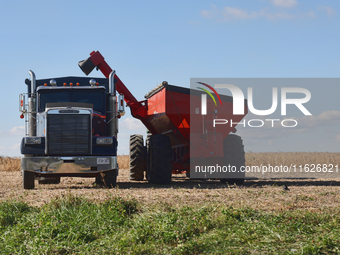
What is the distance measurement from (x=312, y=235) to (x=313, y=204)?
2673 millimetres

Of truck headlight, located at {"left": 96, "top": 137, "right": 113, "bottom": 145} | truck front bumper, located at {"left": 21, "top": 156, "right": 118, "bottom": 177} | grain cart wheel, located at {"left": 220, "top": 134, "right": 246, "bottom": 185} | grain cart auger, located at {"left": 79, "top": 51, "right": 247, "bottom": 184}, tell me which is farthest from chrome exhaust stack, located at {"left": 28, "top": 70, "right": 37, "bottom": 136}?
grain cart wheel, located at {"left": 220, "top": 134, "right": 246, "bottom": 185}

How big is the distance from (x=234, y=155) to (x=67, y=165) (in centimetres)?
537

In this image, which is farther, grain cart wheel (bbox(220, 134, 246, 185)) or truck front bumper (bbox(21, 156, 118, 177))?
grain cart wheel (bbox(220, 134, 246, 185))

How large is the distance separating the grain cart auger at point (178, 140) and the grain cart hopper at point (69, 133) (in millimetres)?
1035

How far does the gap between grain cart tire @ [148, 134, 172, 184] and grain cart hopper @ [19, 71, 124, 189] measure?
127cm

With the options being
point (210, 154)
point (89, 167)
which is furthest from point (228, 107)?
point (89, 167)

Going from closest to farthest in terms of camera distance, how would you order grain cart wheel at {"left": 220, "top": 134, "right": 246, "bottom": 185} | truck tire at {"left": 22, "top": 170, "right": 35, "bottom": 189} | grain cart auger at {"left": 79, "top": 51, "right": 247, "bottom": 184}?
truck tire at {"left": 22, "top": 170, "right": 35, "bottom": 189}, grain cart auger at {"left": 79, "top": 51, "right": 247, "bottom": 184}, grain cart wheel at {"left": 220, "top": 134, "right": 246, "bottom": 185}

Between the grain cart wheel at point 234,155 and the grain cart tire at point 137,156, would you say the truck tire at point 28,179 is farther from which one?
the grain cart wheel at point 234,155

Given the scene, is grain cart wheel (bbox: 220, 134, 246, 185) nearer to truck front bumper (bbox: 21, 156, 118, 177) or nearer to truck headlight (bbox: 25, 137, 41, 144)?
truck front bumper (bbox: 21, 156, 118, 177)

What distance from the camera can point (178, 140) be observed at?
1344 cm

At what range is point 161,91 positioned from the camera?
13.1 m

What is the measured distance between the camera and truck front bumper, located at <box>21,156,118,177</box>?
1123cm

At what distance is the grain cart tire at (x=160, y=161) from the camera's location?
40.5 feet

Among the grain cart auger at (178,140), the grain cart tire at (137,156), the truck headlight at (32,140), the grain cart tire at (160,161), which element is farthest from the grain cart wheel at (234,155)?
the truck headlight at (32,140)
